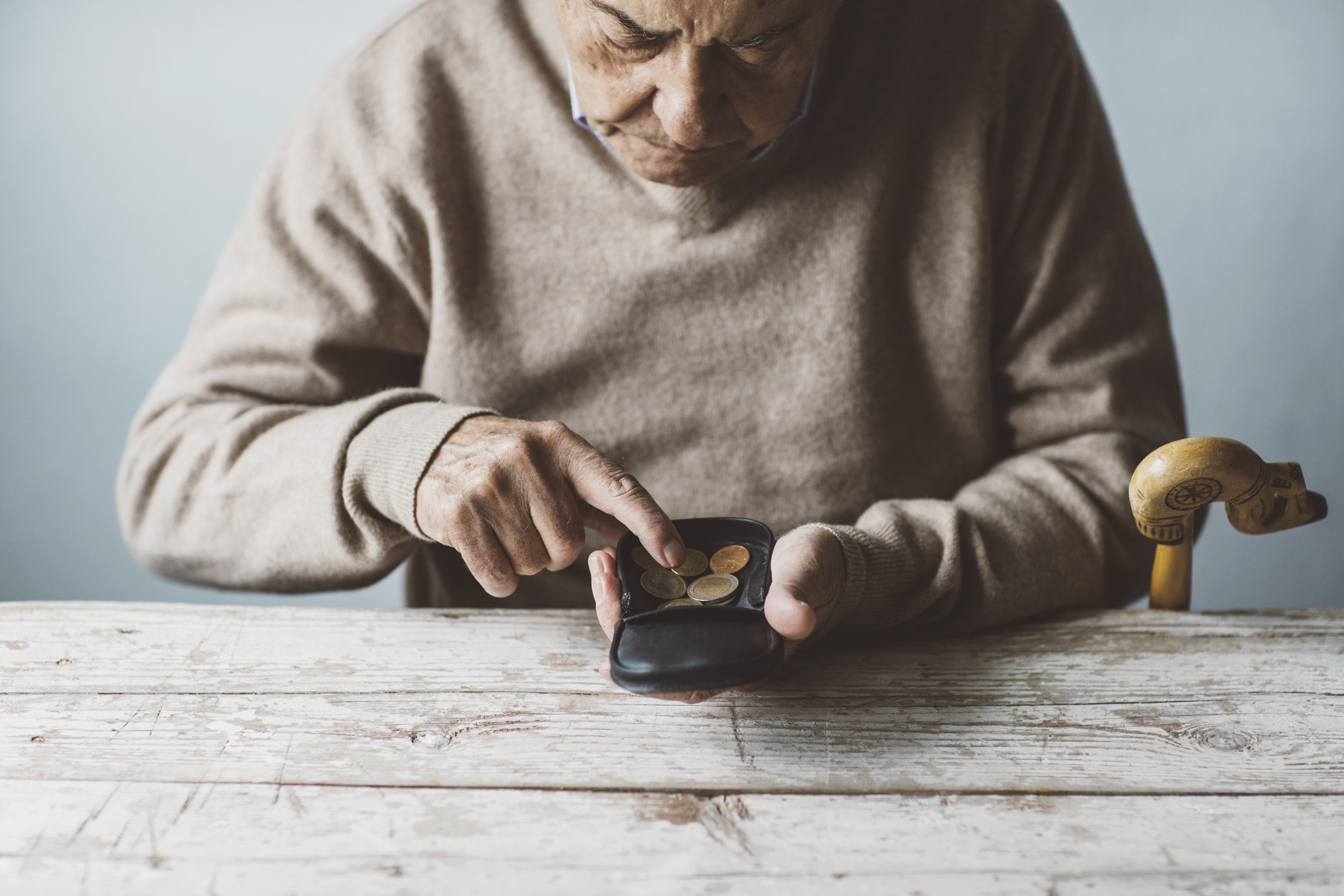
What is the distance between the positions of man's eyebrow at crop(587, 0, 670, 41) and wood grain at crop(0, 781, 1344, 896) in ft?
2.17

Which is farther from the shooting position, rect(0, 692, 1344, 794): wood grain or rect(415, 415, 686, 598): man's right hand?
rect(415, 415, 686, 598): man's right hand

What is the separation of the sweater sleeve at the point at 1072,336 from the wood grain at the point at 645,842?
0.41 metres

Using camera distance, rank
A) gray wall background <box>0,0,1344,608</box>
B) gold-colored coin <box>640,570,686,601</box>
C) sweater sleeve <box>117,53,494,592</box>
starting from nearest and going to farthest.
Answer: gold-colored coin <box>640,570,686,601</box> → sweater sleeve <box>117,53,494,592</box> → gray wall background <box>0,0,1344,608</box>

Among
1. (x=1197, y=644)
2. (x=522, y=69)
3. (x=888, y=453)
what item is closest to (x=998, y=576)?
(x=1197, y=644)

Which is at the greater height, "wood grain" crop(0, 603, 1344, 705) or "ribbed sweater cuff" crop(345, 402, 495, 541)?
"ribbed sweater cuff" crop(345, 402, 495, 541)

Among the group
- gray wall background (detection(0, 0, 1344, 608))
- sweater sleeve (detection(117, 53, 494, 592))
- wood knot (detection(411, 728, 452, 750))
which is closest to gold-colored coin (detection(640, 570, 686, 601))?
wood knot (detection(411, 728, 452, 750))

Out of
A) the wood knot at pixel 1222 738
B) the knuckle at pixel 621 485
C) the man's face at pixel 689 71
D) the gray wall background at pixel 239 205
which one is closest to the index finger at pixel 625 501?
the knuckle at pixel 621 485

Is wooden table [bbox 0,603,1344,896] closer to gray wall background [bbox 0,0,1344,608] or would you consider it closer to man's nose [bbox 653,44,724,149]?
man's nose [bbox 653,44,724,149]

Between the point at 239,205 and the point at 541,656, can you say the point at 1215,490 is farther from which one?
the point at 239,205

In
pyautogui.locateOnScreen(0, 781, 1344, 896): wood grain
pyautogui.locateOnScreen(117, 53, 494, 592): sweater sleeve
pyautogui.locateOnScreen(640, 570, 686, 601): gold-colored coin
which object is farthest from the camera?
pyautogui.locateOnScreen(117, 53, 494, 592): sweater sleeve

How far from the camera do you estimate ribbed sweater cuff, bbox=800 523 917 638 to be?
877 mm

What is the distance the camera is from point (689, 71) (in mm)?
880

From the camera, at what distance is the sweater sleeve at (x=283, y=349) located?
3.52 feet

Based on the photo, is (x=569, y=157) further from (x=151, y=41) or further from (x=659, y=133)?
(x=151, y=41)
